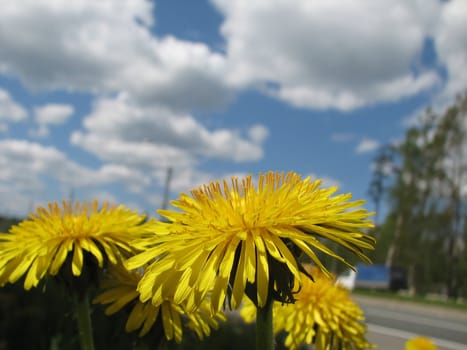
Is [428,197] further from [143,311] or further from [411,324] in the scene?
[143,311]

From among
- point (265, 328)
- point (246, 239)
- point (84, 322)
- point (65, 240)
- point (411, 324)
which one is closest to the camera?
point (265, 328)

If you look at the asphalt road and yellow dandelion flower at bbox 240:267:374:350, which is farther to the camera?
the asphalt road

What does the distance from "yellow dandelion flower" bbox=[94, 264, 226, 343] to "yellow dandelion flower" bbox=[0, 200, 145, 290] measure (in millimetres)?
64

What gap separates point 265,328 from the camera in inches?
35.8

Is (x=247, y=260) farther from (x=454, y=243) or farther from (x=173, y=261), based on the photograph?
(x=454, y=243)

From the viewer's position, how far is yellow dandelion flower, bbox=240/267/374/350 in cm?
151

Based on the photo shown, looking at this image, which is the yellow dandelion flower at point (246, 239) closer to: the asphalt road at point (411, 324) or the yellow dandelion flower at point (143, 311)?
the yellow dandelion flower at point (143, 311)

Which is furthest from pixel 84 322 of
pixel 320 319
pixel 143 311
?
pixel 320 319

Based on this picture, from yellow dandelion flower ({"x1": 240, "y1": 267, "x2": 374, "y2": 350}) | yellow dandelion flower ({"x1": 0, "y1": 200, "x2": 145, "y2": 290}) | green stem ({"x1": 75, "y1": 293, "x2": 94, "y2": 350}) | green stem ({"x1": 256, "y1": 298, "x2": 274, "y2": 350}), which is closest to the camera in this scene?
green stem ({"x1": 256, "y1": 298, "x2": 274, "y2": 350})

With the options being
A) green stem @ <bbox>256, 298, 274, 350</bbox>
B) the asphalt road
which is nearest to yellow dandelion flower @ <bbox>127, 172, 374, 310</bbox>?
green stem @ <bbox>256, 298, 274, 350</bbox>

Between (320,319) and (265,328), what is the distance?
2.33 ft

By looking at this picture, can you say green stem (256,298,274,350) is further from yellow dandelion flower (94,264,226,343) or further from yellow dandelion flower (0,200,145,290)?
yellow dandelion flower (0,200,145,290)

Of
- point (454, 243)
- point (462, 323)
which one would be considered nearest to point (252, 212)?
point (462, 323)

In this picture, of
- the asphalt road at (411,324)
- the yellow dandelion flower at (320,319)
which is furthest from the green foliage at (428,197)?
the yellow dandelion flower at (320,319)
